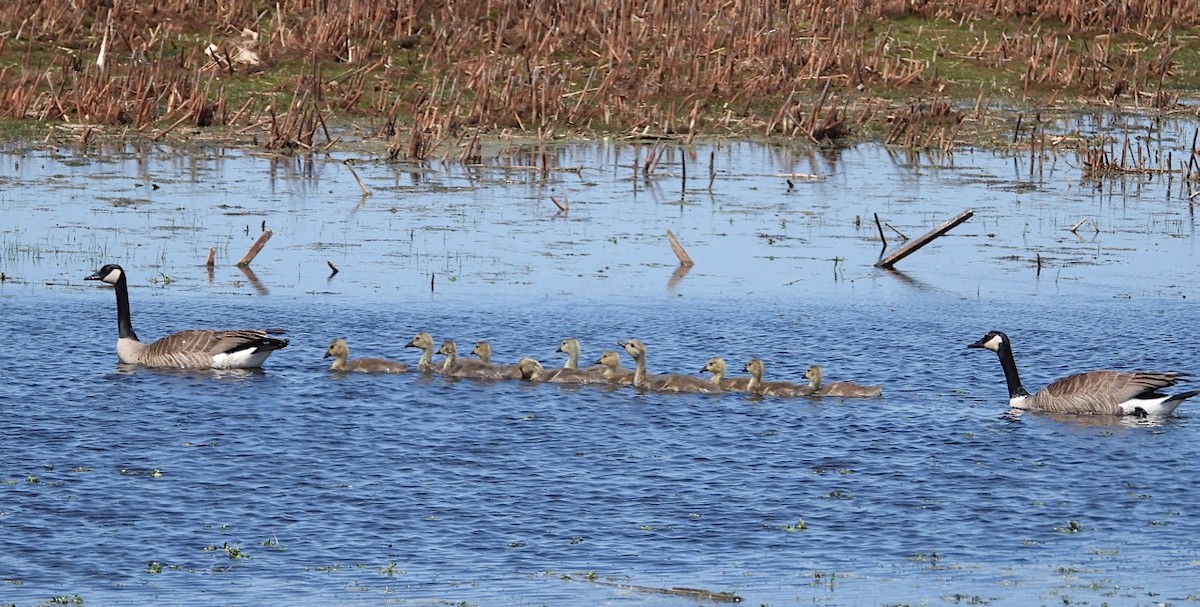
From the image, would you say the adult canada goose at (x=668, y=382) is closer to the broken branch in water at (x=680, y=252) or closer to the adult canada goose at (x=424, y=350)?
the adult canada goose at (x=424, y=350)

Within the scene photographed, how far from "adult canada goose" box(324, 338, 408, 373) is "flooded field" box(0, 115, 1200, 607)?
31 cm

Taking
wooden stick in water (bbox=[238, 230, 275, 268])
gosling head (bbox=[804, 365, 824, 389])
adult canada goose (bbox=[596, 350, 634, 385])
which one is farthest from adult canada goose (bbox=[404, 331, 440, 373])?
wooden stick in water (bbox=[238, 230, 275, 268])

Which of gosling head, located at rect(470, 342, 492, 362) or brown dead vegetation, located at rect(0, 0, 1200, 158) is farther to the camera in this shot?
brown dead vegetation, located at rect(0, 0, 1200, 158)

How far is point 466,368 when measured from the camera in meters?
18.7

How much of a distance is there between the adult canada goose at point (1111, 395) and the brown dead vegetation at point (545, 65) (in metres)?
16.8

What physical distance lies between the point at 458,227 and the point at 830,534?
47.5ft

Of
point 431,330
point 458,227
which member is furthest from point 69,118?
point 431,330

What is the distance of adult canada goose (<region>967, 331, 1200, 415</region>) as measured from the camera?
56.6ft

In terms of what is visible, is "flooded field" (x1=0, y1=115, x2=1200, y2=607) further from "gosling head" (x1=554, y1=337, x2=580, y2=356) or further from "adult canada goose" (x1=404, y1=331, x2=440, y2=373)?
"adult canada goose" (x1=404, y1=331, x2=440, y2=373)

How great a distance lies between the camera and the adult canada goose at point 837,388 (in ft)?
58.3

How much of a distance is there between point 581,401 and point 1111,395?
5.13 m

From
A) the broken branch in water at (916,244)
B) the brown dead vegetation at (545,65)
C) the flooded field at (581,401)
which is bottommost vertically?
the flooded field at (581,401)

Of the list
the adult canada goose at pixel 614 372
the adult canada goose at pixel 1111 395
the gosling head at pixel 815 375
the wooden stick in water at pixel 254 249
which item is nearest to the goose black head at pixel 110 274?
the wooden stick in water at pixel 254 249

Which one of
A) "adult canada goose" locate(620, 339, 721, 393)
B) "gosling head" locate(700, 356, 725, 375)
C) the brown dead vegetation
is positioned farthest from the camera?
the brown dead vegetation
